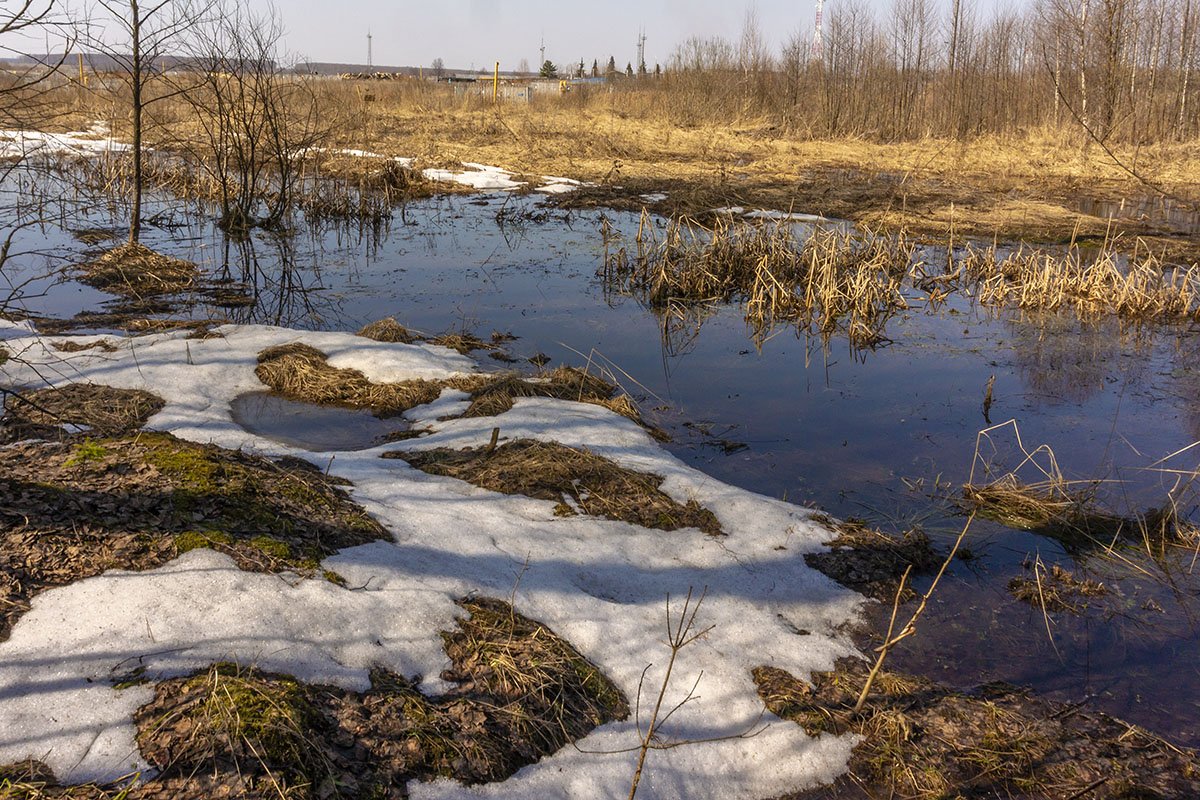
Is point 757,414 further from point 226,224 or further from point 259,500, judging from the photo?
point 226,224

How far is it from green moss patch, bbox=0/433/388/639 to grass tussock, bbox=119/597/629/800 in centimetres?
63

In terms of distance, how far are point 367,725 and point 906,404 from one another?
5338 mm

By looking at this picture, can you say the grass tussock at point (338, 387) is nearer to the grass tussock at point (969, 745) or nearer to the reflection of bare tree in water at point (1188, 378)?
the grass tussock at point (969, 745)

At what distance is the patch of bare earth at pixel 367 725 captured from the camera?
7.32 feet

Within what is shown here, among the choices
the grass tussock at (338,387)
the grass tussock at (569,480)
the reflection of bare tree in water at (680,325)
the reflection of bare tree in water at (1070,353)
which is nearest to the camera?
the grass tussock at (569,480)

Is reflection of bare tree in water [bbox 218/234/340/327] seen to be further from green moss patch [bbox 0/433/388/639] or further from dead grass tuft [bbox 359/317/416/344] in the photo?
green moss patch [bbox 0/433/388/639]

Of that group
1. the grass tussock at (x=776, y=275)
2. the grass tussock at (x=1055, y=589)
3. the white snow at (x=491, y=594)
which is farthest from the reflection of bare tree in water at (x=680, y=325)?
the grass tussock at (x=1055, y=589)

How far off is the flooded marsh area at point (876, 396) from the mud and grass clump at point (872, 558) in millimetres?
117

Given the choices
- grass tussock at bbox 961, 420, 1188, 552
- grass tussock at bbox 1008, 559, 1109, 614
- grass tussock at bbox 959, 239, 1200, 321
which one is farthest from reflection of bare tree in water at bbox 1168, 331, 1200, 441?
grass tussock at bbox 1008, 559, 1109, 614

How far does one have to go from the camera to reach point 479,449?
5.06 metres

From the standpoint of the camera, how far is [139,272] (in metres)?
9.38

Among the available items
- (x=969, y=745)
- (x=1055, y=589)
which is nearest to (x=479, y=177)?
(x=1055, y=589)

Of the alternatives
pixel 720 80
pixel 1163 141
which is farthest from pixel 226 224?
pixel 1163 141

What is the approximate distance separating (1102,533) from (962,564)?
0.97 metres
